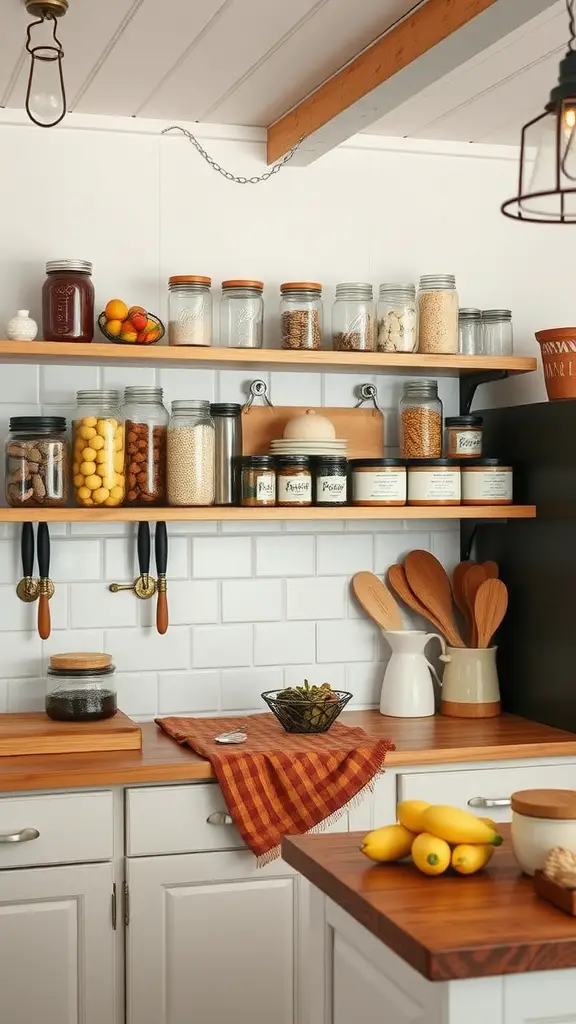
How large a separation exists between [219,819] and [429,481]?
1.11 m

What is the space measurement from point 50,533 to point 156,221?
2.96 feet

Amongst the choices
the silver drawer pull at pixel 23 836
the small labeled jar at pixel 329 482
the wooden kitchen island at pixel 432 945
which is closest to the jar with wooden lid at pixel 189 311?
the small labeled jar at pixel 329 482

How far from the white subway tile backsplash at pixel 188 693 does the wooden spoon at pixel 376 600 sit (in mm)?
472

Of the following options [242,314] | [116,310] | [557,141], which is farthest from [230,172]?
[557,141]

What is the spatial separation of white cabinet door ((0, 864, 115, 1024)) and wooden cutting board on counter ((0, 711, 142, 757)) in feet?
0.95

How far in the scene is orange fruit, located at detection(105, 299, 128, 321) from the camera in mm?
3123

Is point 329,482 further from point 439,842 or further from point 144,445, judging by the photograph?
point 439,842

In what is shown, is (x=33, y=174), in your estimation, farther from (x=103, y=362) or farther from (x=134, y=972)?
(x=134, y=972)

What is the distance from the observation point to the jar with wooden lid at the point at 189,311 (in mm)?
3189

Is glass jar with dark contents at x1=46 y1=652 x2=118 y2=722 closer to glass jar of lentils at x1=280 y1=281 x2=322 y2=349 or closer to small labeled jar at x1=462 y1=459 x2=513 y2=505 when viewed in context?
glass jar of lentils at x1=280 y1=281 x2=322 y2=349

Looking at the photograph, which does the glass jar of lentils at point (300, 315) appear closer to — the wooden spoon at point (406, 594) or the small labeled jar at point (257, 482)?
the small labeled jar at point (257, 482)

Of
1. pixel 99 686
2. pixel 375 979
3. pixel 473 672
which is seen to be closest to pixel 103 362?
pixel 99 686

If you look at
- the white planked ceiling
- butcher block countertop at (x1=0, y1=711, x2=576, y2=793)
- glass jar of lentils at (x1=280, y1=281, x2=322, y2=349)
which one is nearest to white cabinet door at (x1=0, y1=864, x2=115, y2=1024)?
butcher block countertop at (x1=0, y1=711, x2=576, y2=793)

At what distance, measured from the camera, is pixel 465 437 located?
3475 millimetres
